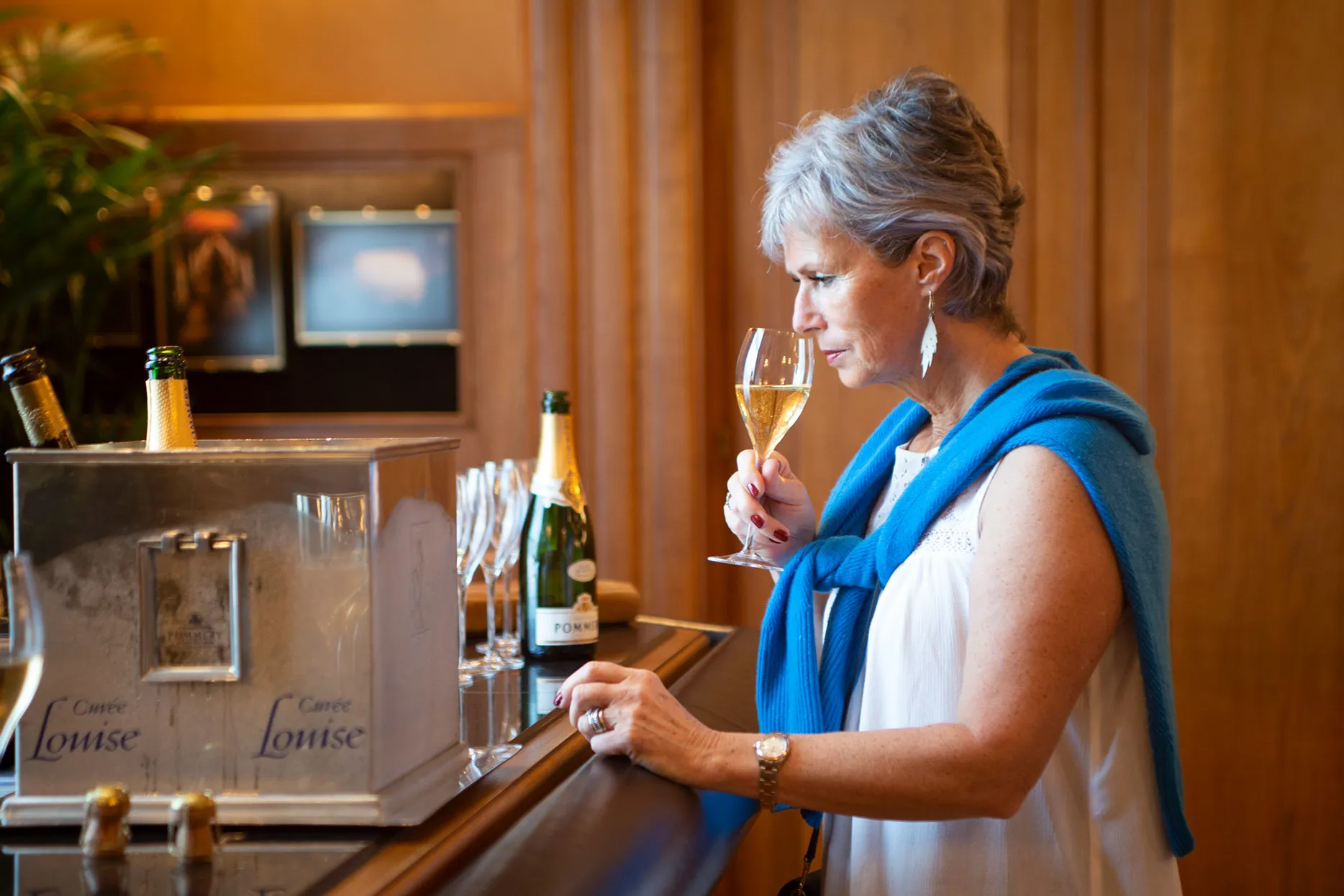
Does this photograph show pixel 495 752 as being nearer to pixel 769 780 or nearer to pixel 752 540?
pixel 769 780

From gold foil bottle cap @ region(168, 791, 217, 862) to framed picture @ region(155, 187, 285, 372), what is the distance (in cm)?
274

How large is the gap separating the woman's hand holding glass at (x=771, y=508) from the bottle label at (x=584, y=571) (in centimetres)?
22

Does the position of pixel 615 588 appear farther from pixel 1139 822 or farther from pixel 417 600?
pixel 417 600

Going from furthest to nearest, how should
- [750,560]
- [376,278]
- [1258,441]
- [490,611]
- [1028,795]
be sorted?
[376,278] → [1258,441] → [490,611] → [750,560] → [1028,795]

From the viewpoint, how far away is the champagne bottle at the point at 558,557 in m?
1.55

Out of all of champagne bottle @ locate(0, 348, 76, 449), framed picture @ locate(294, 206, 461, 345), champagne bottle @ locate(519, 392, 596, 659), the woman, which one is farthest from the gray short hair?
framed picture @ locate(294, 206, 461, 345)

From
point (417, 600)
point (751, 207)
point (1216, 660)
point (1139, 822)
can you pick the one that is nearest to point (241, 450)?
point (417, 600)

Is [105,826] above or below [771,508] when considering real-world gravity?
below

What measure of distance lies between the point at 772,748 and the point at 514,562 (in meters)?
0.70

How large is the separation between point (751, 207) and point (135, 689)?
250 cm

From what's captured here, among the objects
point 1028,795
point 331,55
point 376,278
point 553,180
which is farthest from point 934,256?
point 331,55

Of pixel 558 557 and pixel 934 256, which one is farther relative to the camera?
pixel 558 557

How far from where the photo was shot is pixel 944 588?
4.17 ft

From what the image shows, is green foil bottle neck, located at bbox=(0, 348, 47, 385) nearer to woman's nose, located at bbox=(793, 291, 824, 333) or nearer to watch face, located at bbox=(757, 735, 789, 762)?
watch face, located at bbox=(757, 735, 789, 762)
